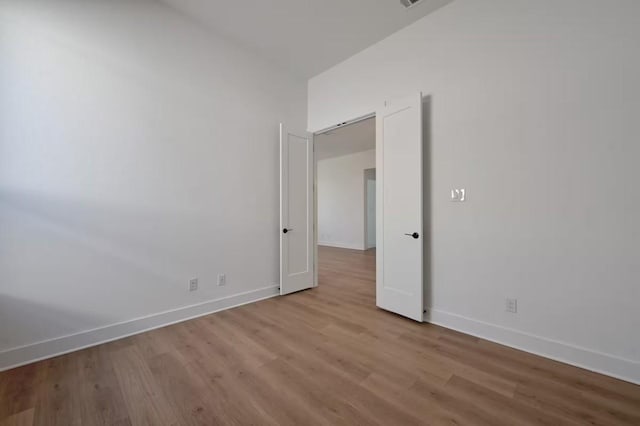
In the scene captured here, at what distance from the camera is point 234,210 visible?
3.11 meters

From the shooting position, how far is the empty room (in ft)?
5.42

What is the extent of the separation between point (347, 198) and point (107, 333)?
6.45m

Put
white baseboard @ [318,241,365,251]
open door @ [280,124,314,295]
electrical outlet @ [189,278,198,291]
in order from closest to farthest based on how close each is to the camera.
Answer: electrical outlet @ [189,278,198,291] < open door @ [280,124,314,295] < white baseboard @ [318,241,365,251]

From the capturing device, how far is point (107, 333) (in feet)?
7.30

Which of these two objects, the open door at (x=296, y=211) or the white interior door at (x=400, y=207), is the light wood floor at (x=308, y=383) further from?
the open door at (x=296, y=211)

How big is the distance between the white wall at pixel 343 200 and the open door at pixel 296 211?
3.94 m

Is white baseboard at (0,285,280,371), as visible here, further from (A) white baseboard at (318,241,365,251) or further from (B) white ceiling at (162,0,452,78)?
(A) white baseboard at (318,241,365,251)

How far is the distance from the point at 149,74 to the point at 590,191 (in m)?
3.88

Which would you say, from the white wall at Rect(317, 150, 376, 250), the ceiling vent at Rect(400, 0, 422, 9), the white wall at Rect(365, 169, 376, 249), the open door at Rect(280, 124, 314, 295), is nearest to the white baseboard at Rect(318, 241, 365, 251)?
the white wall at Rect(317, 150, 376, 250)

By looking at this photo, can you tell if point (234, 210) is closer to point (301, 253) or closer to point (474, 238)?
point (301, 253)

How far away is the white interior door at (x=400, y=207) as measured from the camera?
2576 mm

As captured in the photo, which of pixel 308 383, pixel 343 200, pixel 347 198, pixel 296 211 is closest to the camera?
pixel 308 383

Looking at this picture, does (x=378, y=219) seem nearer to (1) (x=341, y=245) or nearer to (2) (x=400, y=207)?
(2) (x=400, y=207)

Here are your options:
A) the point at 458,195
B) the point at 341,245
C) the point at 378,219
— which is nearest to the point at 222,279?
the point at 378,219
